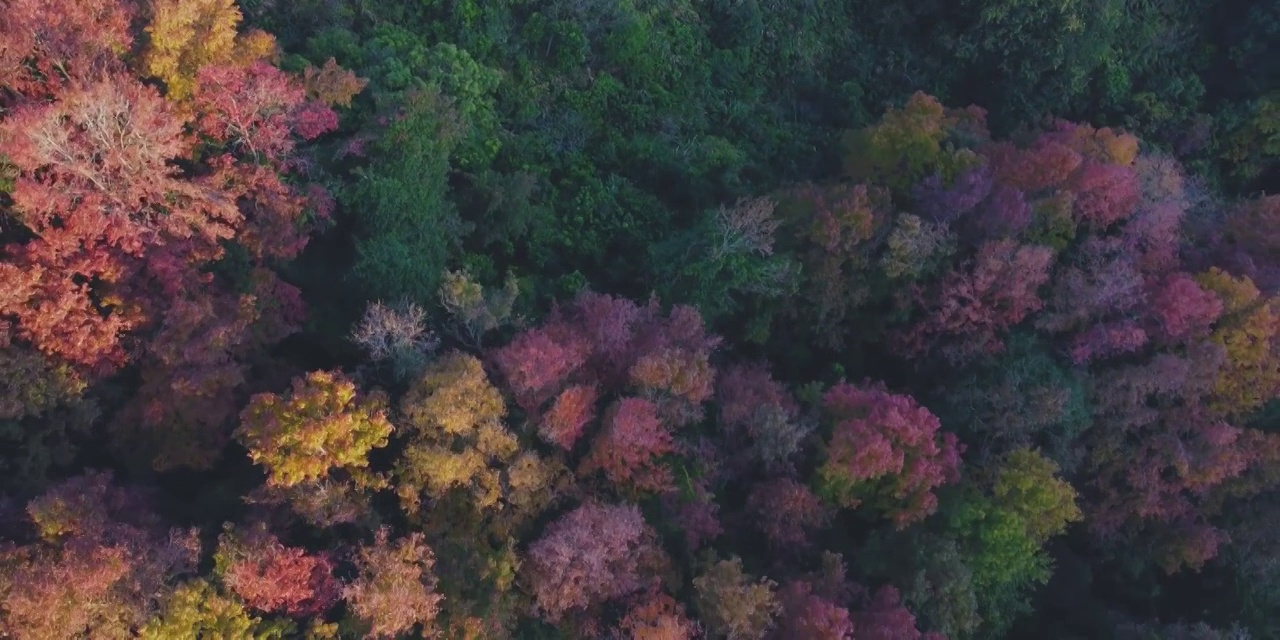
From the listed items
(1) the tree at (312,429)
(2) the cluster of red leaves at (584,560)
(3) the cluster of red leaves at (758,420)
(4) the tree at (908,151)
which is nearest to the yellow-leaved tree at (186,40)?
(1) the tree at (312,429)

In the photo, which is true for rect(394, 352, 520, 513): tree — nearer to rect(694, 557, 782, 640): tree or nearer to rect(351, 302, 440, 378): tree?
rect(351, 302, 440, 378): tree

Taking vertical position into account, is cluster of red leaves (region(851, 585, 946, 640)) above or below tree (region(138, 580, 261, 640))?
above

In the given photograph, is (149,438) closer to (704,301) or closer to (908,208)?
(704,301)

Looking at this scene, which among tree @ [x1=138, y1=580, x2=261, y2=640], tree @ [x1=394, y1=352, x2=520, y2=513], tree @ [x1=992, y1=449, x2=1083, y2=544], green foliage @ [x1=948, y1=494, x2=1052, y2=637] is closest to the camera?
tree @ [x1=138, y1=580, x2=261, y2=640]

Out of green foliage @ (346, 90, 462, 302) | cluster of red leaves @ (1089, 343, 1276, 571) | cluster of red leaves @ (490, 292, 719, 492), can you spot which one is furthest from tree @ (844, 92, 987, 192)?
green foliage @ (346, 90, 462, 302)

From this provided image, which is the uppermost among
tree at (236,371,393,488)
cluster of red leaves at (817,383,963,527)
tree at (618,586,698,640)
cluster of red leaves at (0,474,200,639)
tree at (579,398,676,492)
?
cluster of red leaves at (817,383,963,527)

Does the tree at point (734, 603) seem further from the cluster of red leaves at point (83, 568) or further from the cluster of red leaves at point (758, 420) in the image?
the cluster of red leaves at point (83, 568)

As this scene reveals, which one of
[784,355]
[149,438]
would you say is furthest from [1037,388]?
[149,438]
